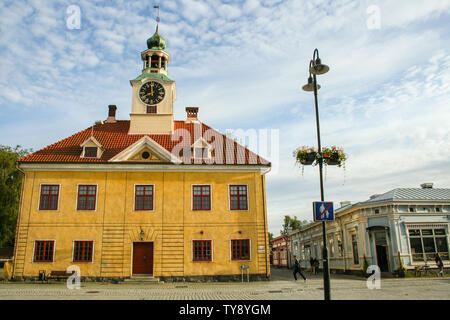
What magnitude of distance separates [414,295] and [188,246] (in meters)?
14.8

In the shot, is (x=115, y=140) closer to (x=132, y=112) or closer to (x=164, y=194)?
(x=132, y=112)

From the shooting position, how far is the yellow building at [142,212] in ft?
82.6

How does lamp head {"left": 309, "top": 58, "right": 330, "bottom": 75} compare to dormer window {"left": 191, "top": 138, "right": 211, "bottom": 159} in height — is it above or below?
below

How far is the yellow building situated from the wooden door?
7cm

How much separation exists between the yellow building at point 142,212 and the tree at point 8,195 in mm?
16839

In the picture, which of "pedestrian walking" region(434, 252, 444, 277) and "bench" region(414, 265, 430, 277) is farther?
"bench" region(414, 265, 430, 277)

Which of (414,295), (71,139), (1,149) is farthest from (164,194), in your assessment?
(1,149)

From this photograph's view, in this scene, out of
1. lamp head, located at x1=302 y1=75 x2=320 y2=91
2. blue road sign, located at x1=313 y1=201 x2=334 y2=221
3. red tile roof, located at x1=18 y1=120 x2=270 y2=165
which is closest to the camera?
blue road sign, located at x1=313 y1=201 x2=334 y2=221

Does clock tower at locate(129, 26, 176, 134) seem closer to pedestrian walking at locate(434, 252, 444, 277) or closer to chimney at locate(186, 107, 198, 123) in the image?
chimney at locate(186, 107, 198, 123)

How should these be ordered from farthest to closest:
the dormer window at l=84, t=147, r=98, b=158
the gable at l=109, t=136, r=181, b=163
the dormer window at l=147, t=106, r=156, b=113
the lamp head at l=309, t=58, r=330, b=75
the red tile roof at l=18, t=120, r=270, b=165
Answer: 1. the dormer window at l=147, t=106, r=156, b=113
2. the dormer window at l=84, t=147, r=98, b=158
3. the gable at l=109, t=136, r=181, b=163
4. the red tile roof at l=18, t=120, r=270, b=165
5. the lamp head at l=309, t=58, r=330, b=75

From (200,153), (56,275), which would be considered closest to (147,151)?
(200,153)

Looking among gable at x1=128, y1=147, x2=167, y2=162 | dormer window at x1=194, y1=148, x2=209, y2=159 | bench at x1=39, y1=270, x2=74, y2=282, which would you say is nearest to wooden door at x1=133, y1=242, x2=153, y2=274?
bench at x1=39, y1=270, x2=74, y2=282

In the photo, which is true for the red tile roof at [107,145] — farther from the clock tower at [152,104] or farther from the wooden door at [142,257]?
the wooden door at [142,257]

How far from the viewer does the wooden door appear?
83.0 ft
